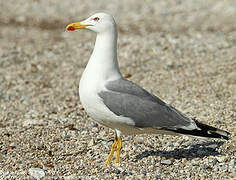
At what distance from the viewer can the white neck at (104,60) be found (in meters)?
5.65

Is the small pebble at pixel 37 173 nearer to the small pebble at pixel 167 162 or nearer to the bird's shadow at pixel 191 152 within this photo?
the bird's shadow at pixel 191 152

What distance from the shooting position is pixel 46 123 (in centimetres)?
800

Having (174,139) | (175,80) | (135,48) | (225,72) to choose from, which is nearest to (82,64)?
(135,48)

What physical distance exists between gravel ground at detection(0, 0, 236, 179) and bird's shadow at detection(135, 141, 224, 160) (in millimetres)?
14

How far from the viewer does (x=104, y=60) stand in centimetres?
573

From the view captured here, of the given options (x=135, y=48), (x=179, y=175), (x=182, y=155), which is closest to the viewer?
(x=179, y=175)

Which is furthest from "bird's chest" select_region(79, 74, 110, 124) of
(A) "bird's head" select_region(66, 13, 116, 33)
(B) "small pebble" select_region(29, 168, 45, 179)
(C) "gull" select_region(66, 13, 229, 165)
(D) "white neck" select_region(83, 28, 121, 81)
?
(B) "small pebble" select_region(29, 168, 45, 179)

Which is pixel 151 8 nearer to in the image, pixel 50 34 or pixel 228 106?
pixel 50 34

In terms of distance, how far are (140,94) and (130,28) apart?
10444mm

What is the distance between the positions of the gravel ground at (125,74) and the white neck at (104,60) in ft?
4.05

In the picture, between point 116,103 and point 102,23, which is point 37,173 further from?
point 102,23

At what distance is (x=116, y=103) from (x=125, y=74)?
5572mm

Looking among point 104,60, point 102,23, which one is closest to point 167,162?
point 104,60

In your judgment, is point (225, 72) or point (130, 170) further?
point (225, 72)
